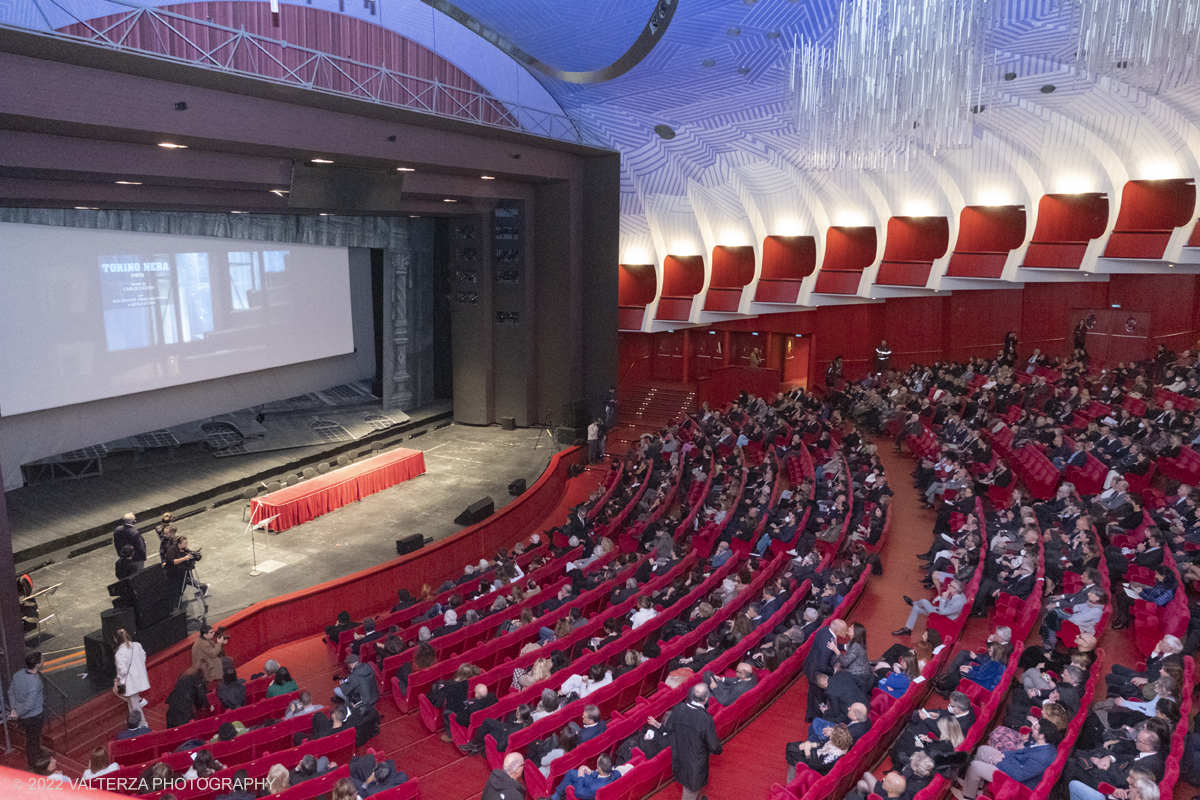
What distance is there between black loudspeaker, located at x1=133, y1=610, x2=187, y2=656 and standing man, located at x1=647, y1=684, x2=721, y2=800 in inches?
244

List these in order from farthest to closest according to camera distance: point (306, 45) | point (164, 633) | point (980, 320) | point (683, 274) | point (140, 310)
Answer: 1. point (980, 320)
2. point (683, 274)
3. point (140, 310)
4. point (306, 45)
5. point (164, 633)

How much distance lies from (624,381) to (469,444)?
811cm

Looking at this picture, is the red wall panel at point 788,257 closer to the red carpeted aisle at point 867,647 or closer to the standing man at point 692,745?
the red carpeted aisle at point 867,647

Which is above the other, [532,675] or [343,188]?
[343,188]

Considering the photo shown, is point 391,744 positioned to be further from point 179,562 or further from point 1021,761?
point 1021,761

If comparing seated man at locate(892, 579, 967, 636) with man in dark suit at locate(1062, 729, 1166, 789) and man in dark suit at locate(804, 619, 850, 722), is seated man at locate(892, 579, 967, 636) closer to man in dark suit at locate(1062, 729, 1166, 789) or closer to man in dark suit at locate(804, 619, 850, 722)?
man in dark suit at locate(804, 619, 850, 722)

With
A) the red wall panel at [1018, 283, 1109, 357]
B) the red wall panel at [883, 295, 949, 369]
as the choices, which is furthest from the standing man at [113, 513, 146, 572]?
the red wall panel at [1018, 283, 1109, 357]

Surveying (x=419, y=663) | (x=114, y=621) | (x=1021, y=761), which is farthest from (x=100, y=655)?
(x=1021, y=761)

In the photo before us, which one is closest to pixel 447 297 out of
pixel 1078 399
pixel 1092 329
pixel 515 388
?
pixel 515 388

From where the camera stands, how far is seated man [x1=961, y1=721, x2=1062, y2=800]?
17.1 feet

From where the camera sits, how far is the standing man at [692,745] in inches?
225

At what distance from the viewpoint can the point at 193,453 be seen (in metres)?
15.9

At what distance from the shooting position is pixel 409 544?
11969 mm

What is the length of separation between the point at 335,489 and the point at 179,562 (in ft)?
15.7
